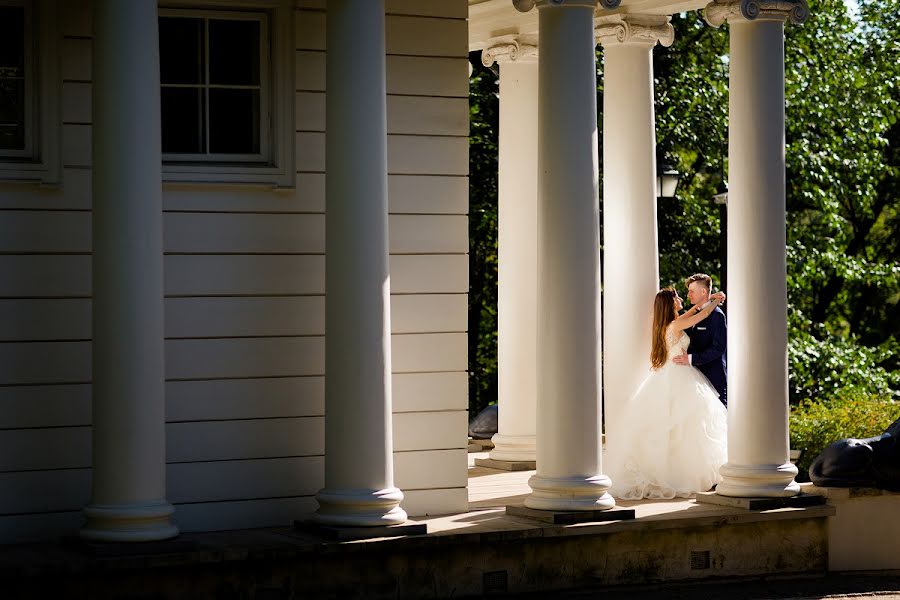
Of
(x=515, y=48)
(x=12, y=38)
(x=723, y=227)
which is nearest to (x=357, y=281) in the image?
(x=12, y=38)

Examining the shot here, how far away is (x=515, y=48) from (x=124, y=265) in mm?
7365

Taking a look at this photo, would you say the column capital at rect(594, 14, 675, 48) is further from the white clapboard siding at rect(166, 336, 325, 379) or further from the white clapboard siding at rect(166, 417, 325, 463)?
the white clapboard siding at rect(166, 417, 325, 463)

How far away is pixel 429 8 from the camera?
14180 millimetres

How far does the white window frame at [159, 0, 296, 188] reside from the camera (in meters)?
13.4

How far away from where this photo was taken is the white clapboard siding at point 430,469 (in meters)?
14.0

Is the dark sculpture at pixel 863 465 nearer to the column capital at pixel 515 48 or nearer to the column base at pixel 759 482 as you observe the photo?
the column base at pixel 759 482

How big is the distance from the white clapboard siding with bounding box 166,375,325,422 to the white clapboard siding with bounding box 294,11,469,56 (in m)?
3.05

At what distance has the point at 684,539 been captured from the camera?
543 inches

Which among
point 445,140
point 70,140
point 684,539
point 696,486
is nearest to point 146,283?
point 70,140

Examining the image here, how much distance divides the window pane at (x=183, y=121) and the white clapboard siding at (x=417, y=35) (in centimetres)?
115

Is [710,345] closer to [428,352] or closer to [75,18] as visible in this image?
[428,352]

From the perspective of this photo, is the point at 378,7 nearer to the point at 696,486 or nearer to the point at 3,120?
the point at 3,120

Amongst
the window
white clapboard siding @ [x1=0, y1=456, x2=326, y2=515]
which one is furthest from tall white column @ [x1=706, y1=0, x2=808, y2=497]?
the window

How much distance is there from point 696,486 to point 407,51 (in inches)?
208
